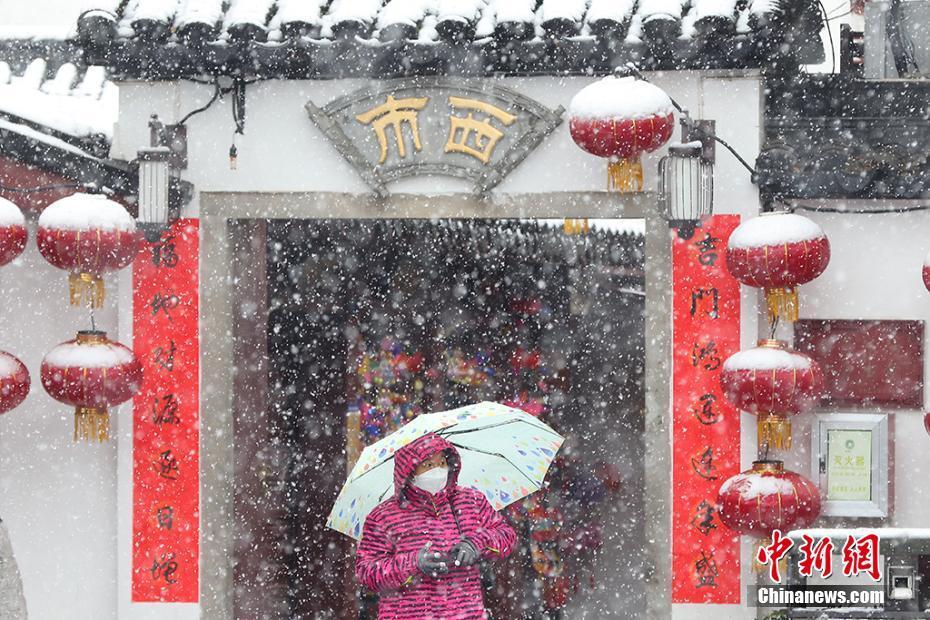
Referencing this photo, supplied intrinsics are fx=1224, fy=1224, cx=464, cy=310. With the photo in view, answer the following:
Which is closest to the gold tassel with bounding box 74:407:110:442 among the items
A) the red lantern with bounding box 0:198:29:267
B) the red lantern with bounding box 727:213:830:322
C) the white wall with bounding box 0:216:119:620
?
the white wall with bounding box 0:216:119:620

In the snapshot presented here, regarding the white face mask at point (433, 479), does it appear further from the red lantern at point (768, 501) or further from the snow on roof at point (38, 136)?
the snow on roof at point (38, 136)

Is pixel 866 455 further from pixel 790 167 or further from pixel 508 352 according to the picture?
pixel 508 352

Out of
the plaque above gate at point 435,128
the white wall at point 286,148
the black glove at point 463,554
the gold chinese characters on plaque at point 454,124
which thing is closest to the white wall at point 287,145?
the white wall at point 286,148

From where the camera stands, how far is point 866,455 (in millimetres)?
8156

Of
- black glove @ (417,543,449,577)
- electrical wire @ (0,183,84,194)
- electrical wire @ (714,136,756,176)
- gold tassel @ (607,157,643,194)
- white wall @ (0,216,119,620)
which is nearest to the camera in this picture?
black glove @ (417,543,449,577)

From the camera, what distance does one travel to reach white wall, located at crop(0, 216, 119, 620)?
8648 mm

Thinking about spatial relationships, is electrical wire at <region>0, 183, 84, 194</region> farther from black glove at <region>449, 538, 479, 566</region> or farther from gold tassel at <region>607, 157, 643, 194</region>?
black glove at <region>449, 538, 479, 566</region>

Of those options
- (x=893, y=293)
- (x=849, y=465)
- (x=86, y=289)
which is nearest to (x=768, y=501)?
(x=849, y=465)

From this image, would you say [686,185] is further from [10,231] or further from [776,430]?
[10,231]

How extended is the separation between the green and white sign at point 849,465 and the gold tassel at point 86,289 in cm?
488

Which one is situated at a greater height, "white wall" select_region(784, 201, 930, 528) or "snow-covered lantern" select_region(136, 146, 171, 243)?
"snow-covered lantern" select_region(136, 146, 171, 243)

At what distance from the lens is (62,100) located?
9.13 m

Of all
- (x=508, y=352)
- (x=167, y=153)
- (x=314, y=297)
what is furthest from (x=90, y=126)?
(x=508, y=352)

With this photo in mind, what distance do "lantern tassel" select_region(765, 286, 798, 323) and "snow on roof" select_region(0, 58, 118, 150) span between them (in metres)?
4.70
